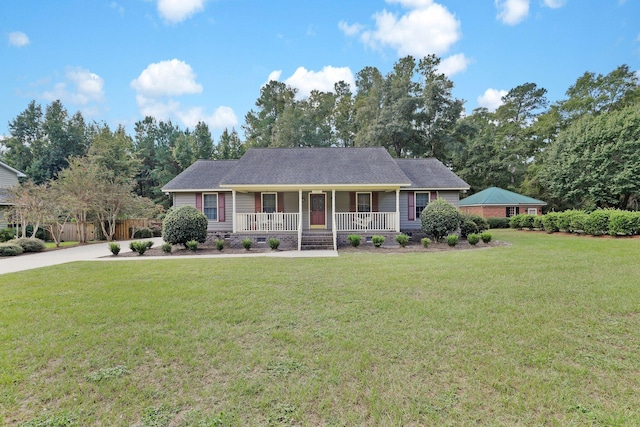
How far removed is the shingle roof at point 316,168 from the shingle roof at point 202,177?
1.59m

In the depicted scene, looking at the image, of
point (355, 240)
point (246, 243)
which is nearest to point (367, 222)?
point (355, 240)

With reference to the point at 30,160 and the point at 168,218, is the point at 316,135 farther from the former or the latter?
the point at 30,160

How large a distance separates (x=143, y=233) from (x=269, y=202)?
10706mm

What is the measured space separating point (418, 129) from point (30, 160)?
39669 mm

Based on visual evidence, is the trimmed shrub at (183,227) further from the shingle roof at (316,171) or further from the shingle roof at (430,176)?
the shingle roof at (430,176)

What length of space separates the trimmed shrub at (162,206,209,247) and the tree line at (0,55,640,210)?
43.4ft

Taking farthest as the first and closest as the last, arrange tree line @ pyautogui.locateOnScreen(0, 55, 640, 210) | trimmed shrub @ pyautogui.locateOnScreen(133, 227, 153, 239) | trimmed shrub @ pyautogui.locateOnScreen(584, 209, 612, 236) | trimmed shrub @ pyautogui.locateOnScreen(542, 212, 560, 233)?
tree line @ pyautogui.locateOnScreen(0, 55, 640, 210), trimmed shrub @ pyautogui.locateOnScreen(133, 227, 153, 239), trimmed shrub @ pyautogui.locateOnScreen(542, 212, 560, 233), trimmed shrub @ pyautogui.locateOnScreen(584, 209, 612, 236)

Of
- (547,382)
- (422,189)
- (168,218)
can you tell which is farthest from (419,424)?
(422,189)

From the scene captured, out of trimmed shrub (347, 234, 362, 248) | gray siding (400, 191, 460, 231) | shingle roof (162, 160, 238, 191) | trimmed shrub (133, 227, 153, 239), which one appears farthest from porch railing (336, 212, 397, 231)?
trimmed shrub (133, 227, 153, 239)

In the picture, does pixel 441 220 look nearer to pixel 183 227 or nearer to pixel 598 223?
pixel 598 223

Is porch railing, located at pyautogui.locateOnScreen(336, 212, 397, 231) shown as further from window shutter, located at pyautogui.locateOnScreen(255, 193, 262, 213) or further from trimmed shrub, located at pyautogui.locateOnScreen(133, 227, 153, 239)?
trimmed shrub, located at pyautogui.locateOnScreen(133, 227, 153, 239)

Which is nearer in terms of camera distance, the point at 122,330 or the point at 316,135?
the point at 122,330

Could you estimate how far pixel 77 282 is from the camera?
22.0ft

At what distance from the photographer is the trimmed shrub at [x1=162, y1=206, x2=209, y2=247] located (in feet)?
40.5
